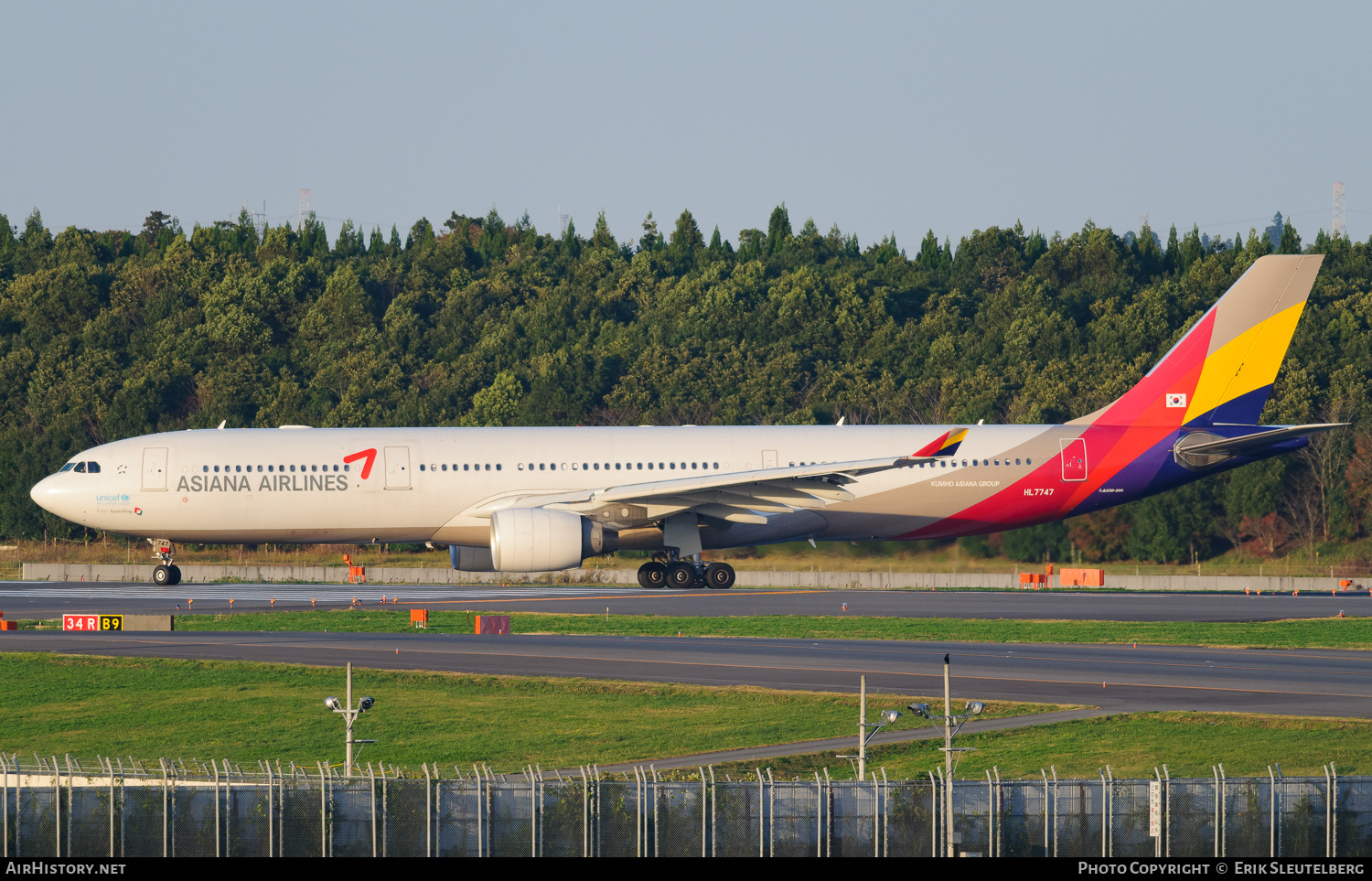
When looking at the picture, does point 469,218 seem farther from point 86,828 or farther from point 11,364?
point 86,828

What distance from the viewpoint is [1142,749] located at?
765 inches

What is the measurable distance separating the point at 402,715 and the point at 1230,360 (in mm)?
30019

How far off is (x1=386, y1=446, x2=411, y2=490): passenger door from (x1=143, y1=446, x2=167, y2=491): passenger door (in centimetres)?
621

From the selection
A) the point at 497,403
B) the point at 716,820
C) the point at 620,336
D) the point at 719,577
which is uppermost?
the point at 620,336

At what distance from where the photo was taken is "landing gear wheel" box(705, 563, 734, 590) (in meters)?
42.8

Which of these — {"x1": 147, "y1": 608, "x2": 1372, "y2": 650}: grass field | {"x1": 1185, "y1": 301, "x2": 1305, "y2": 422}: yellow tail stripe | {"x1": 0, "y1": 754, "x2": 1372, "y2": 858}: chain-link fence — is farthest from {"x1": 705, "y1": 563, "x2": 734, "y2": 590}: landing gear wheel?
{"x1": 0, "y1": 754, "x2": 1372, "y2": 858}: chain-link fence

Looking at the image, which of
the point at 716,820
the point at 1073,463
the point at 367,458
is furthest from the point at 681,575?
the point at 716,820

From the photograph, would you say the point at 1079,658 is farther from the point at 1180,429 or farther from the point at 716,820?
the point at 1180,429

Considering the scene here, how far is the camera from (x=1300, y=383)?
247ft

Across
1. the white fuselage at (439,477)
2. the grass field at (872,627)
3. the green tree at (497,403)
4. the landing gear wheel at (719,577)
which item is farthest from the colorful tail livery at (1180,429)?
the green tree at (497,403)

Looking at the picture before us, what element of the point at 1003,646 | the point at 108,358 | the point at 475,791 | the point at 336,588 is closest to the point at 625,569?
the point at 336,588

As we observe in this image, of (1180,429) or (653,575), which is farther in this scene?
(1180,429)

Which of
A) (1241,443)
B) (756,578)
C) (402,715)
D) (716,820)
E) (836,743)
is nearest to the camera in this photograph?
(716,820)
